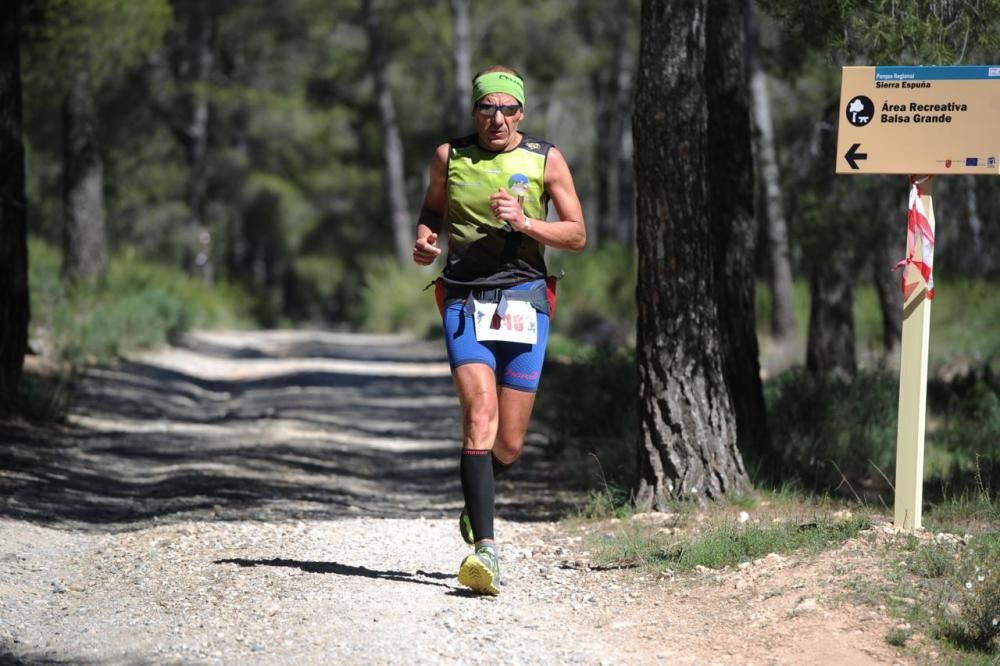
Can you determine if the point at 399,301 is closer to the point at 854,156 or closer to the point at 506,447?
the point at 854,156

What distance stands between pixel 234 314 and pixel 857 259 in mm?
22796

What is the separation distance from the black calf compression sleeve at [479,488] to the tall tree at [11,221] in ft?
20.5

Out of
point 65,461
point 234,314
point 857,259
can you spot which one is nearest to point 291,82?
point 234,314

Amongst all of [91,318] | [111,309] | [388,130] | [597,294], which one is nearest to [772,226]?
[597,294]

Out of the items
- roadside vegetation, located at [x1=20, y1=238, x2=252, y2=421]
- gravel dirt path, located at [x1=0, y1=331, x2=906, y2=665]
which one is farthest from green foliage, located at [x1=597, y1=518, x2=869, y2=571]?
roadside vegetation, located at [x1=20, y1=238, x2=252, y2=421]

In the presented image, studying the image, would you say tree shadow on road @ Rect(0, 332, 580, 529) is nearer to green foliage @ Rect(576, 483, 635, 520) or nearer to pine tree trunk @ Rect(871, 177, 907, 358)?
green foliage @ Rect(576, 483, 635, 520)

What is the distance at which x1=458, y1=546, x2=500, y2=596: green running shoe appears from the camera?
20.3 feet

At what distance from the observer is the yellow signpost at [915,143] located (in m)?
6.74

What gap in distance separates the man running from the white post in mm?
1657

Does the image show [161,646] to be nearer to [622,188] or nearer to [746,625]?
[746,625]

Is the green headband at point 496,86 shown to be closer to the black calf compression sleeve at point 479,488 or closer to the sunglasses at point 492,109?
the sunglasses at point 492,109

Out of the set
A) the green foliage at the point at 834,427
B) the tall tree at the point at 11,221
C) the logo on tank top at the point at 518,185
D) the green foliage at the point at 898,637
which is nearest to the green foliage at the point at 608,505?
the green foliage at the point at 834,427

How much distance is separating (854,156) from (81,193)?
58.0ft

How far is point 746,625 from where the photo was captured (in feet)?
19.5
